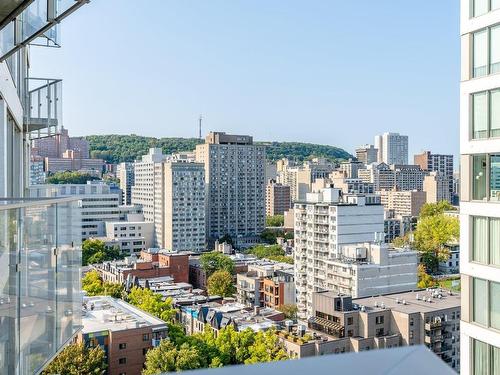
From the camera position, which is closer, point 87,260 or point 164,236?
point 87,260

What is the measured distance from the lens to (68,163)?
34.8m

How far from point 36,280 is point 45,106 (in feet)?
5.87

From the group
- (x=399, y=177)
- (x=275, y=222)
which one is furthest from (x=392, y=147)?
(x=275, y=222)

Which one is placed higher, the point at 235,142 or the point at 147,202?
the point at 235,142

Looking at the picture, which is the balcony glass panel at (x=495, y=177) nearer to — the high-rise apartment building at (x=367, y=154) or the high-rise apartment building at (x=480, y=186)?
the high-rise apartment building at (x=480, y=186)

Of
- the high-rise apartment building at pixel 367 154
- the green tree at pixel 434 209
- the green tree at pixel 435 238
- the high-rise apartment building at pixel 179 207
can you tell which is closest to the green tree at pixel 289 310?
the green tree at pixel 435 238

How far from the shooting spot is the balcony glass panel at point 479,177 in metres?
2.17

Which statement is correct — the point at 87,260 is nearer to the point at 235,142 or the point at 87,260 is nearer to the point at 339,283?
the point at 339,283

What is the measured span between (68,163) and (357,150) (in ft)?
108

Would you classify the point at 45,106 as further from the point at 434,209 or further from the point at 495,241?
the point at 434,209

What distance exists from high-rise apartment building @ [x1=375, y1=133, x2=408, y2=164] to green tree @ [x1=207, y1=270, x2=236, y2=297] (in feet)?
150

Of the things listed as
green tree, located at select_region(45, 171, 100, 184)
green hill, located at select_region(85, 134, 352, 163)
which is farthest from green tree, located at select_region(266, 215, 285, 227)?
green tree, located at select_region(45, 171, 100, 184)

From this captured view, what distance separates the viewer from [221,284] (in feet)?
51.0

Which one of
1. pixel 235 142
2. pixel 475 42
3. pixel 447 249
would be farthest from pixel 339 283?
pixel 235 142
